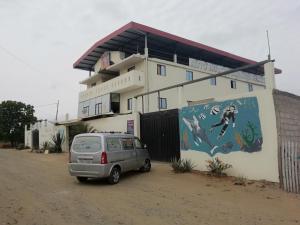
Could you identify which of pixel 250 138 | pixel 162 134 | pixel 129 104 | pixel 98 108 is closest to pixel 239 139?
pixel 250 138

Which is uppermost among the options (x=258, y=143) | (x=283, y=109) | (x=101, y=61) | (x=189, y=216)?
(x=101, y=61)

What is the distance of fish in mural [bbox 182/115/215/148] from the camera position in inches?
484

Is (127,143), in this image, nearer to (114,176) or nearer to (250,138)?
(114,176)

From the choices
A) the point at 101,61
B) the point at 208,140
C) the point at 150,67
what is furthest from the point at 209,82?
the point at 208,140

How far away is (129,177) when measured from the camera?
38.7ft

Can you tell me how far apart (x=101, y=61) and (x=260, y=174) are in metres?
24.4

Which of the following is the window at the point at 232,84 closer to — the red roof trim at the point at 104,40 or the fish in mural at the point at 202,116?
the red roof trim at the point at 104,40

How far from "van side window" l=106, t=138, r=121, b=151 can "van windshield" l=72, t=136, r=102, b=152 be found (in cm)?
35

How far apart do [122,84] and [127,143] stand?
1586 cm

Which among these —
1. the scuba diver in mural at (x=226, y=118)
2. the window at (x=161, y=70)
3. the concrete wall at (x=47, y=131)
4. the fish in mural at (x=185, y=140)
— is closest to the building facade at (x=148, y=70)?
the window at (x=161, y=70)

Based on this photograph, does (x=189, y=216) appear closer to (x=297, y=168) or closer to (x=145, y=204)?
(x=145, y=204)

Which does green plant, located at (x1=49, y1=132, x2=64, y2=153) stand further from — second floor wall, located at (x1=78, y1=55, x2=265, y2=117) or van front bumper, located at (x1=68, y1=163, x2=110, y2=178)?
van front bumper, located at (x1=68, y1=163, x2=110, y2=178)

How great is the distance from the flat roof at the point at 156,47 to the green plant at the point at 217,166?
16.2 metres

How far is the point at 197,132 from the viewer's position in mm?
12695
